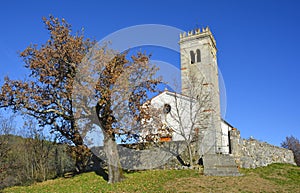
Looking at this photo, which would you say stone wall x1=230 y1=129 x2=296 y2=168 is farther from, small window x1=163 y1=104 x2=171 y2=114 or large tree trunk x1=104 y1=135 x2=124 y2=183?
small window x1=163 y1=104 x2=171 y2=114

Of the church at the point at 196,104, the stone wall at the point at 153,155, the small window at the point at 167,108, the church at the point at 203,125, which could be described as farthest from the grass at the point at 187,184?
the small window at the point at 167,108

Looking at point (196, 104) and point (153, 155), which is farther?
point (196, 104)

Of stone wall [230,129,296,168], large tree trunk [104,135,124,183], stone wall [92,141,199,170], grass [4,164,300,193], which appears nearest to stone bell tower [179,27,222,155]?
stone wall [230,129,296,168]

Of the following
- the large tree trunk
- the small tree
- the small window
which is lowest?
the small tree

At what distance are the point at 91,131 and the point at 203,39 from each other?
2293cm

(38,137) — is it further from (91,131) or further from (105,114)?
(105,114)

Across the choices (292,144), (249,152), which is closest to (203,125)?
(249,152)

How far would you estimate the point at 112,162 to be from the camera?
14328 millimetres

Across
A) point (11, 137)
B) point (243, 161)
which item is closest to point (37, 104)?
point (11, 137)

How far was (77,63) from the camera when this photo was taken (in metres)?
14.9

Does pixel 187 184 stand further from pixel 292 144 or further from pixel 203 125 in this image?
pixel 292 144

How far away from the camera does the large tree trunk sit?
560 inches

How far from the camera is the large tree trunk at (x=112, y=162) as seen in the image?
14219mm

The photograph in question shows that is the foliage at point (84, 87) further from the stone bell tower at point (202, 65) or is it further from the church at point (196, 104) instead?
the stone bell tower at point (202, 65)
